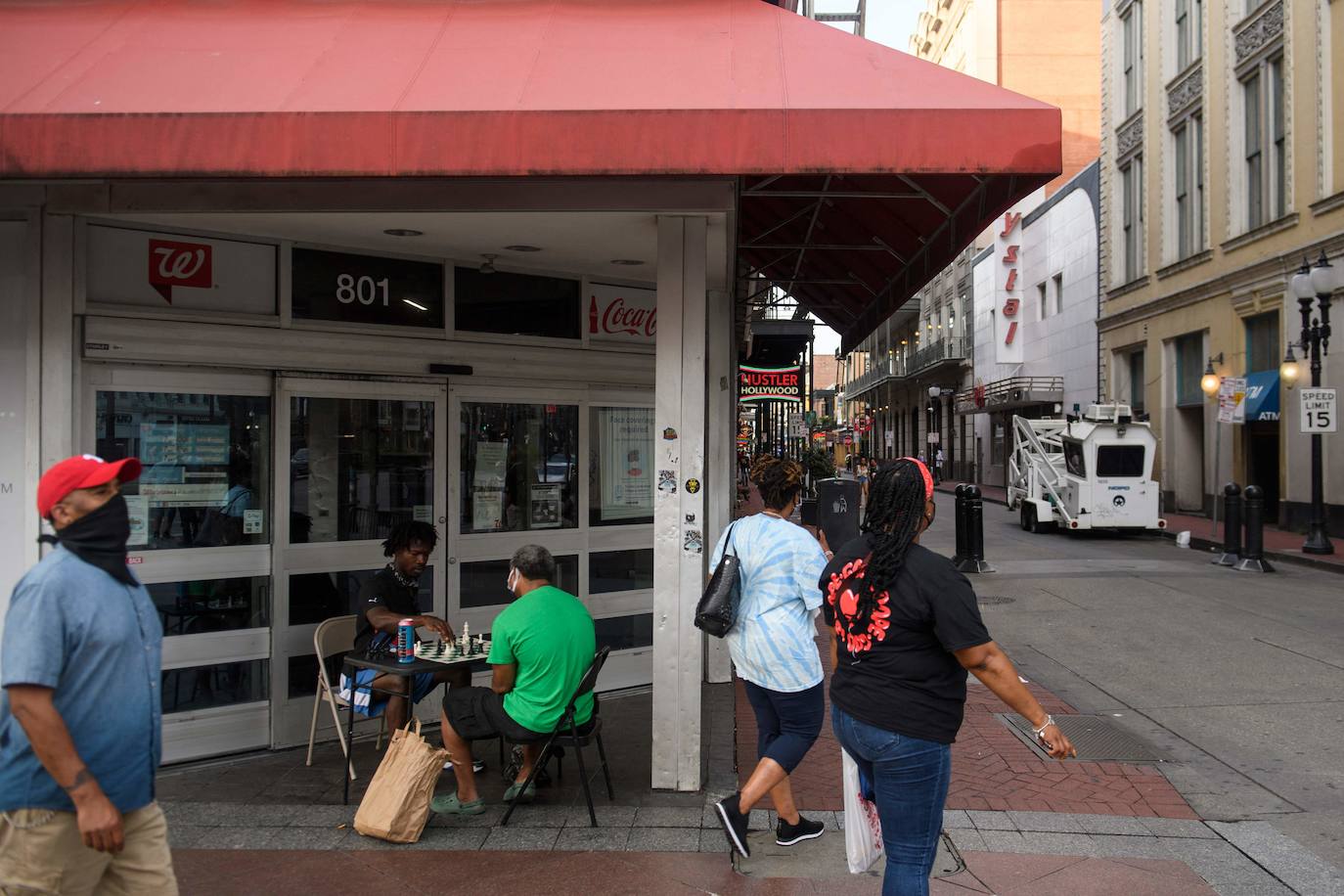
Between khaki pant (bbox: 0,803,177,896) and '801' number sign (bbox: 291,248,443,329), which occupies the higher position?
'801' number sign (bbox: 291,248,443,329)

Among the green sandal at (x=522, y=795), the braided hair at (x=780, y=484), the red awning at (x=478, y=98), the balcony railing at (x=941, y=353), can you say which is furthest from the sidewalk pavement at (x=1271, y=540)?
the balcony railing at (x=941, y=353)

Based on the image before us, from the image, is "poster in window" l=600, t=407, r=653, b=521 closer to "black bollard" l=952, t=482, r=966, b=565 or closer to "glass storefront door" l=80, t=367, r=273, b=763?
"glass storefront door" l=80, t=367, r=273, b=763

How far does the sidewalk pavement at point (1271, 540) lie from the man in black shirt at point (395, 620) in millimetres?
14991

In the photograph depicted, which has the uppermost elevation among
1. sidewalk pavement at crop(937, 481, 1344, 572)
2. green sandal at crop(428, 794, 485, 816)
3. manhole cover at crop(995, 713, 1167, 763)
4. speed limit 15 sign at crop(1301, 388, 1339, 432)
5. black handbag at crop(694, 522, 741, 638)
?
speed limit 15 sign at crop(1301, 388, 1339, 432)

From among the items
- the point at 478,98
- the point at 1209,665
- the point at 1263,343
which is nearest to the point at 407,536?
the point at 478,98

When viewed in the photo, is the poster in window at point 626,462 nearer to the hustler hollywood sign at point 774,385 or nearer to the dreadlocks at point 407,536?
the dreadlocks at point 407,536

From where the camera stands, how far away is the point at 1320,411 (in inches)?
670

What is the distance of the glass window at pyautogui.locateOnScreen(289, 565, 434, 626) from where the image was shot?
6433mm

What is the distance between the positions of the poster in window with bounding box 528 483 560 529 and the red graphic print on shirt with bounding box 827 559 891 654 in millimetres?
4093

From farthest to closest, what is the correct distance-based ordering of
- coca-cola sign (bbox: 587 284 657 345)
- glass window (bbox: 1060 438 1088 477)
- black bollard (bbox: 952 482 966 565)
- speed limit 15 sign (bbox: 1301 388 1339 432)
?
glass window (bbox: 1060 438 1088 477) < speed limit 15 sign (bbox: 1301 388 1339 432) < black bollard (bbox: 952 482 966 565) < coca-cola sign (bbox: 587 284 657 345)

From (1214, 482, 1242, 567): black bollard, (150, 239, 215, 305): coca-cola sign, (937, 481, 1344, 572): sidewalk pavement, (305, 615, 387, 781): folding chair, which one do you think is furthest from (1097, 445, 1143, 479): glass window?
(150, 239, 215, 305): coca-cola sign

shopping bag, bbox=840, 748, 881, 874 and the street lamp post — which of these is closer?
shopping bag, bbox=840, 748, 881, 874

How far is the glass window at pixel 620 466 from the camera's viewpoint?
7.68 m

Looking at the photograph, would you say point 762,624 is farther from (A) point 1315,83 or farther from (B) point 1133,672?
(A) point 1315,83
